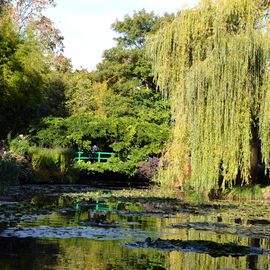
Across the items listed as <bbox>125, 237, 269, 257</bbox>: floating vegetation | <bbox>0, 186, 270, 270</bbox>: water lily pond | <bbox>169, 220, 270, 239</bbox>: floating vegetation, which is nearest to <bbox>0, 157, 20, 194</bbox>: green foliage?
<bbox>0, 186, 270, 270</bbox>: water lily pond

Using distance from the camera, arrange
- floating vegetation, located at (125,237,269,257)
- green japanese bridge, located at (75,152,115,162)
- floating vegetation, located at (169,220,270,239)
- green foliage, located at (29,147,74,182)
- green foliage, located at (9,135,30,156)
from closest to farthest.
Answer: floating vegetation, located at (125,237,269,257), floating vegetation, located at (169,220,270,239), green foliage, located at (9,135,30,156), green foliage, located at (29,147,74,182), green japanese bridge, located at (75,152,115,162)

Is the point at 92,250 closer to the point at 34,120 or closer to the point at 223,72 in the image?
the point at 223,72

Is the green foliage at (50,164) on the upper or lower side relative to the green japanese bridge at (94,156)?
lower

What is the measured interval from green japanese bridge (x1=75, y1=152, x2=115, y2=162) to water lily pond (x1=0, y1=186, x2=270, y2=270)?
661 inches

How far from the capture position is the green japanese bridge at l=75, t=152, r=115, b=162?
33688 millimetres

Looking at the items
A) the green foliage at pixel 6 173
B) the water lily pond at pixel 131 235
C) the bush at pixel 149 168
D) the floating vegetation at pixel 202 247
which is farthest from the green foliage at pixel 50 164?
the floating vegetation at pixel 202 247

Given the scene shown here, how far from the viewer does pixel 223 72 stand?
18.9m

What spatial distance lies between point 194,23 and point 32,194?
8.62m

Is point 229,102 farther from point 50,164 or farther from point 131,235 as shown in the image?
point 50,164

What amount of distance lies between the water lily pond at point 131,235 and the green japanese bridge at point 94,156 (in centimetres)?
1679

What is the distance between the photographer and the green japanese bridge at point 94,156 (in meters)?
33.7

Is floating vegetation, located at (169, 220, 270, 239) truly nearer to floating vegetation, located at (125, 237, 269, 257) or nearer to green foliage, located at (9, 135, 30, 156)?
floating vegetation, located at (125, 237, 269, 257)

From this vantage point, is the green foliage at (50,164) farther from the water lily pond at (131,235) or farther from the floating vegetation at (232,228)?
the floating vegetation at (232,228)

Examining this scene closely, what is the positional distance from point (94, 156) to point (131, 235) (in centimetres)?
2465
